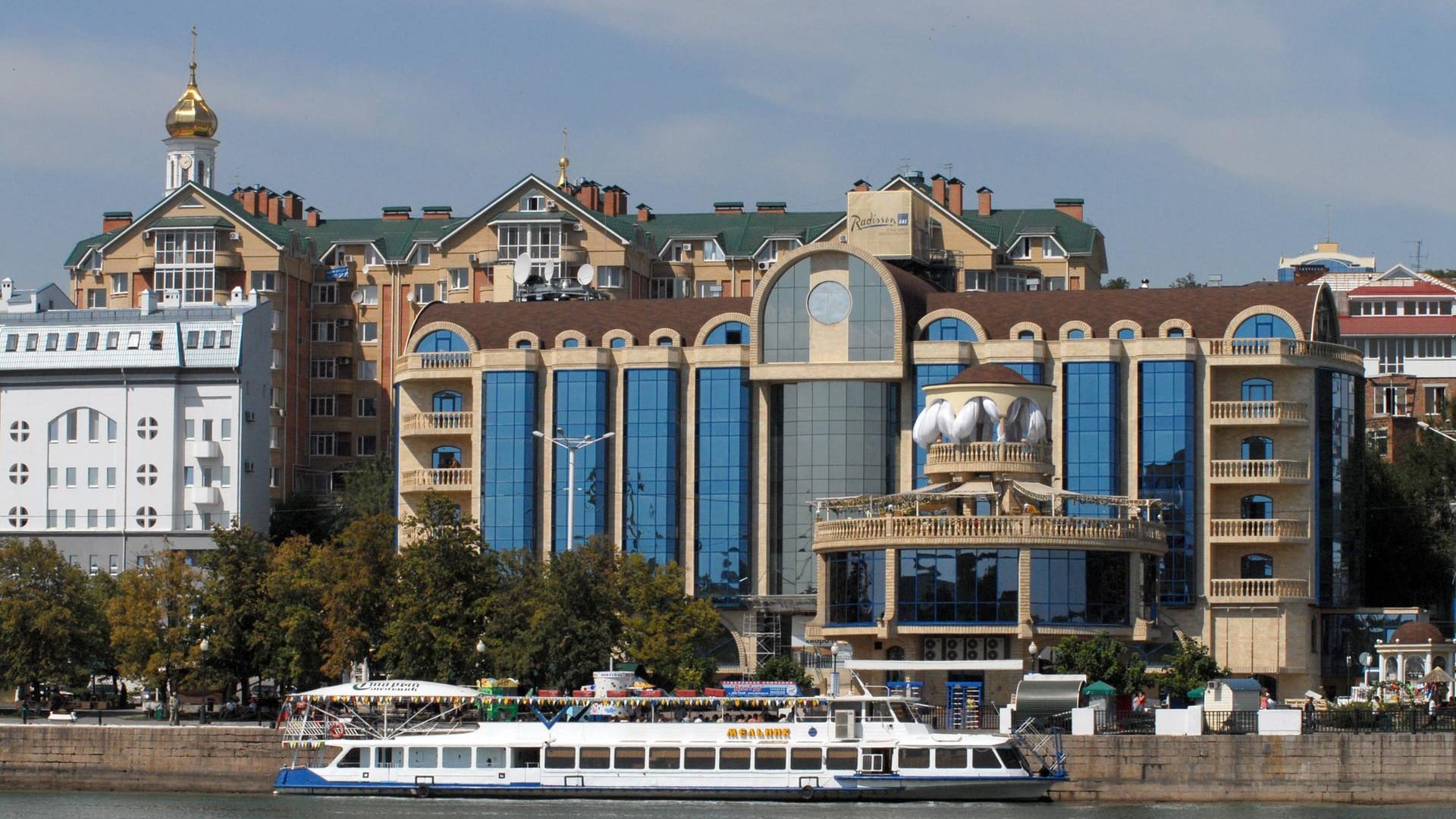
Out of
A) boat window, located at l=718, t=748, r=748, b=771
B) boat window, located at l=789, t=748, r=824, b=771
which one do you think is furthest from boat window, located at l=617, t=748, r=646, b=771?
boat window, located at l=789, t=748, r=824, b=771

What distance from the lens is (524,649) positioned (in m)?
103

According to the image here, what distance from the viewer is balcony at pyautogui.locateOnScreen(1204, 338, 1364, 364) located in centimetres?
12112

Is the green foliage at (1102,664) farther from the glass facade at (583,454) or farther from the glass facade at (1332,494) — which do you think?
the glass facade at (583,454)

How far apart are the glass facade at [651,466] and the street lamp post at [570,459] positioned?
7.47 feet

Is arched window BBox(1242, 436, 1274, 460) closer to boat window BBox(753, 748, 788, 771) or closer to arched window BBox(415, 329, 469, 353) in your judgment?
arched window BBox(415, 329, 469, 353)

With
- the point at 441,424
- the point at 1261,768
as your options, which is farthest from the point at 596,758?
the point at 441,424

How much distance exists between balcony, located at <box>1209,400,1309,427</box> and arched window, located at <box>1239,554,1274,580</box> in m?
6.11

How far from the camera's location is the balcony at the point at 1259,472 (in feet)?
397

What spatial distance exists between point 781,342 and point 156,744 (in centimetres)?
→ 3944

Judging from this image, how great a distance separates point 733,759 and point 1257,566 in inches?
1606

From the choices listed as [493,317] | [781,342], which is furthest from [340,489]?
[781,342]

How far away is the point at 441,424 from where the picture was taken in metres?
130

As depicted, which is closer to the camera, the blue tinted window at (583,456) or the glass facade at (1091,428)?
the glass facade at (1091,428)

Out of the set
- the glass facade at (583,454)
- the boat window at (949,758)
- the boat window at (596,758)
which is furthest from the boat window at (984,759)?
the glass facade at (583,454)
